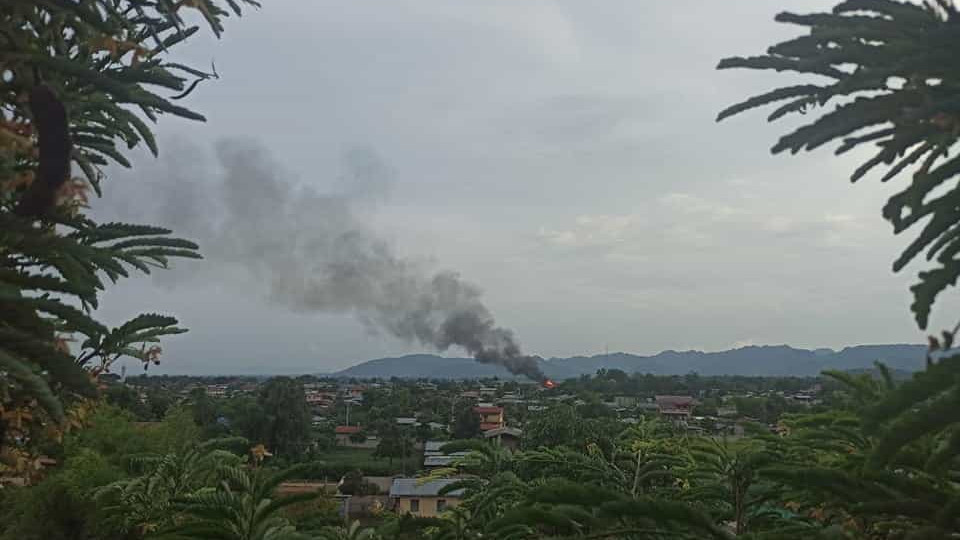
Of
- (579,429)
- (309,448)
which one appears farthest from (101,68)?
(309,448)

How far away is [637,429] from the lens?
28.3ft

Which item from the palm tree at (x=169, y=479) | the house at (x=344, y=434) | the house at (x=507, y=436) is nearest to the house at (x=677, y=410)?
the house at (x=507, y=436)

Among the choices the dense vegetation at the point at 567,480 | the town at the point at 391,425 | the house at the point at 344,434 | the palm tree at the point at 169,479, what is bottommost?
the house at the point at 344,434

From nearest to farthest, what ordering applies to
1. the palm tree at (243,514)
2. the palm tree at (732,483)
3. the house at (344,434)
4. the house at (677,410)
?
the palm tree at (243,514), the palm tree at (732,483), the house at (677,410), the house at (344,434)

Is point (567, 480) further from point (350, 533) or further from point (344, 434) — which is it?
point (344, 434)

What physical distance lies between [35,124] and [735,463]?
14.4 ft

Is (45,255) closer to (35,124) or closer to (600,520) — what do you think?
(35,124)

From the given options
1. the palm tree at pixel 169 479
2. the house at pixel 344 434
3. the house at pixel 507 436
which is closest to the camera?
the palm tree at pixel 169 479

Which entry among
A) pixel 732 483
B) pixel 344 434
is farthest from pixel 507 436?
pixel 344 434

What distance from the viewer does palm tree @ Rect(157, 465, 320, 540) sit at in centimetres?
402

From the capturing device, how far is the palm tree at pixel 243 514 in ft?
13.2

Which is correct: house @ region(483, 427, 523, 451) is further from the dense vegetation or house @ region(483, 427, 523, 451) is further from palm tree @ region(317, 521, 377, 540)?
the dense vegetation

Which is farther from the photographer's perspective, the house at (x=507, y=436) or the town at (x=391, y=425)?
the town at (x=391, y=425)

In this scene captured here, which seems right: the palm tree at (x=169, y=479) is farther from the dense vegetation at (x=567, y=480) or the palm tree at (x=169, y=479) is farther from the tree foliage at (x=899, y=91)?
the tree foliage at (x=899, y=91)
